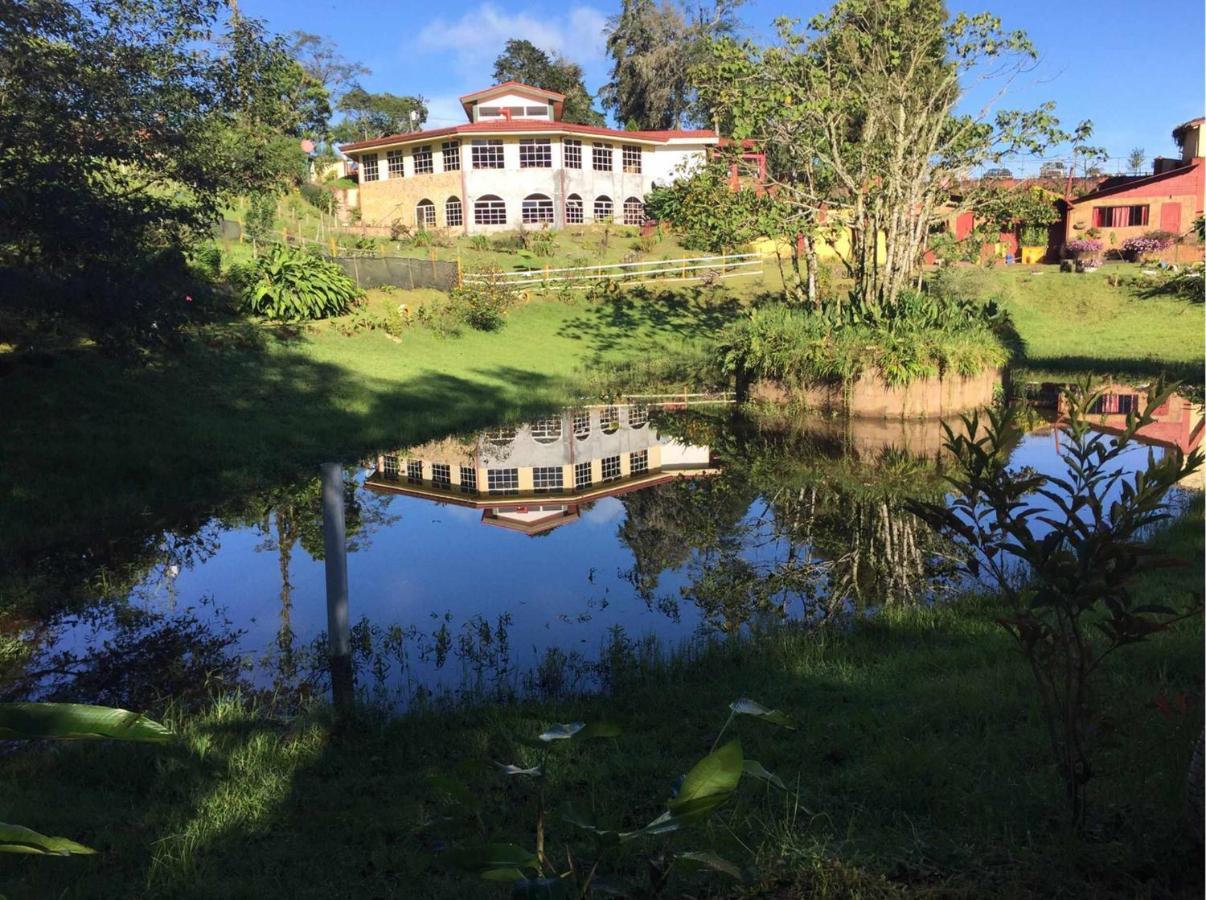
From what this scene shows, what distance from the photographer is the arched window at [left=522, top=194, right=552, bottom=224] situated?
141ft

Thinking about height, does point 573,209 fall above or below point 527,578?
above

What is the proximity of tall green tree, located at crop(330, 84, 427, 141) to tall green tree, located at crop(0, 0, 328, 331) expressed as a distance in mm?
57326

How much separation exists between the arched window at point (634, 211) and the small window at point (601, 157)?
1.94 m

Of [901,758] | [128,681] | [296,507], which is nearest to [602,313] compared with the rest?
[296,507]

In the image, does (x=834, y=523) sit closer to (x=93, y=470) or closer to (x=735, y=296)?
(x=93, y=470)

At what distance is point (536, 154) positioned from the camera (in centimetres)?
4278

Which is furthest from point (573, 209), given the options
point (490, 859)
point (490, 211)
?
point (490, 859)

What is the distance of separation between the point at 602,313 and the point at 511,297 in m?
3.00

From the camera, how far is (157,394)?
574 inches

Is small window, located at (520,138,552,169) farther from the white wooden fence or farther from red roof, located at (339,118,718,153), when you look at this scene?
the white wooden fence

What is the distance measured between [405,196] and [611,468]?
34520 mm

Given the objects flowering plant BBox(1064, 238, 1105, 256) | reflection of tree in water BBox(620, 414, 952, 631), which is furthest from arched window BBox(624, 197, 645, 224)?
reflection of tree in water BBox(620, 414, 952, 631)

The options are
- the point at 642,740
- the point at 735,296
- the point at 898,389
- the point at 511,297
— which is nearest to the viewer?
the point at 642,740

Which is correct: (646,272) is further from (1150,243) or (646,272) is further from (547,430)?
(1150,243)
